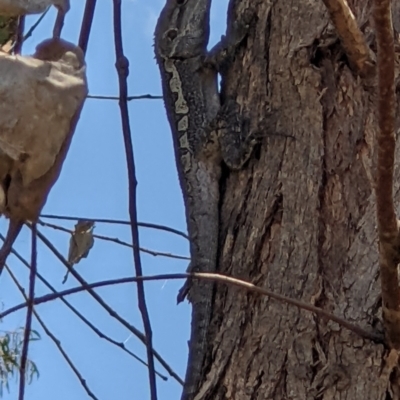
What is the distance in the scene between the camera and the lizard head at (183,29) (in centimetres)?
367

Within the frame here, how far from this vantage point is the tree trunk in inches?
71.3

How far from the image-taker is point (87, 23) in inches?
66.4

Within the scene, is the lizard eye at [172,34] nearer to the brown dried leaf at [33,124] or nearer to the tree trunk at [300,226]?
the tree trunk at [300,226]

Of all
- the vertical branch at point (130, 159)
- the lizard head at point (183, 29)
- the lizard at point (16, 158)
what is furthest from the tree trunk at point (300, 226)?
the lizard head at point (183, 29)

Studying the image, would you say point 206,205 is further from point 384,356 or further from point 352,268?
point 384,356

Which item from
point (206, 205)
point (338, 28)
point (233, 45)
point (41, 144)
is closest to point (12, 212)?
point (41, 144)

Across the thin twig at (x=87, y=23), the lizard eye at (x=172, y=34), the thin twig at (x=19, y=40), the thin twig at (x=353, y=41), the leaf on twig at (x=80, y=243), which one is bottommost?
the leaf on twig at (x=80, y=243)

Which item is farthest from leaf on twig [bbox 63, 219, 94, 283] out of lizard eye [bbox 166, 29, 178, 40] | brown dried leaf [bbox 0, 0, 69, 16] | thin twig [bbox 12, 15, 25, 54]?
lizard eye [bbox 166, 29, 178, 40]

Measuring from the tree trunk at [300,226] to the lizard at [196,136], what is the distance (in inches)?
2.4

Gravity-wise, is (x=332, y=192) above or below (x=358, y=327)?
above

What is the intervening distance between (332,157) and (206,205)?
0.48 meters

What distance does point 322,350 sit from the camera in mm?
1819

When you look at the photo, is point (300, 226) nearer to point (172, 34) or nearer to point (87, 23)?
point (87, 23)

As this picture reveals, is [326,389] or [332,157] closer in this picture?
[326,389]
